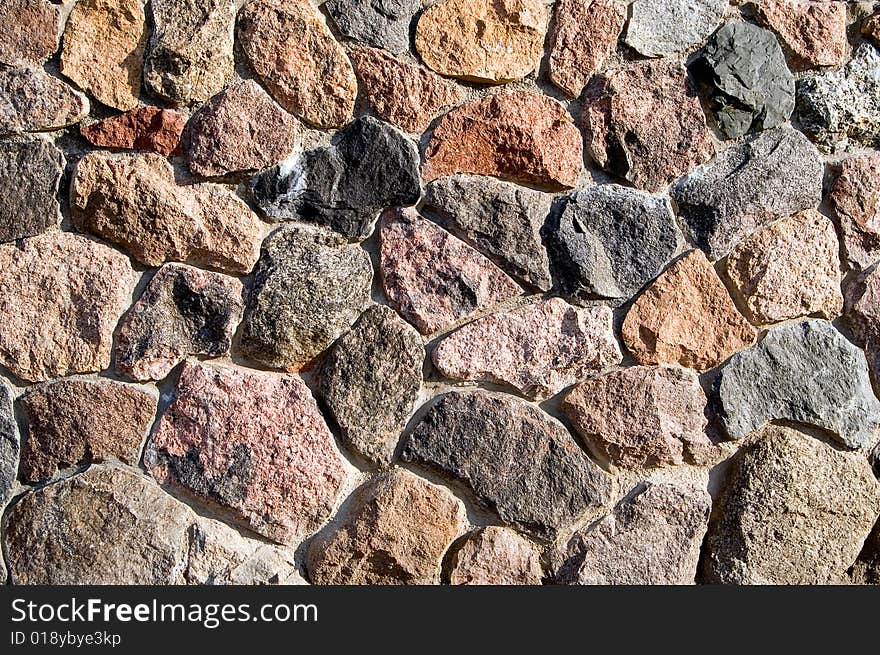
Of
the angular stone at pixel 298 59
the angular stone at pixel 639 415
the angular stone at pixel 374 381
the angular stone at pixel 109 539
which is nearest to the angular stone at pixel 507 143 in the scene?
the angular stone at pixel 298 59

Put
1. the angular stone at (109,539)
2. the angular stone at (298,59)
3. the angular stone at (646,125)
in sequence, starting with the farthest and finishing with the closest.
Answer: the angular stone at (646,125) → the angular stone at (298,59) → the angular stone at (109,539)

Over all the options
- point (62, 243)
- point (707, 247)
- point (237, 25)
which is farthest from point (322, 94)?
point (707, 247)

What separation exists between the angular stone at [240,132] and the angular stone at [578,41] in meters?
0.58

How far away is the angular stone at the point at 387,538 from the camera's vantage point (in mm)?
1787

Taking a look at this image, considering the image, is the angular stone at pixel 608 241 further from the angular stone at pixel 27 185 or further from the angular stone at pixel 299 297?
the angular stone at pixel 27 185

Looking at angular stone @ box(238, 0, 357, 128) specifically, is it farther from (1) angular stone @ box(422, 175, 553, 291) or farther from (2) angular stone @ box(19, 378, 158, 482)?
(2) angular stone @ box(19, 378, 158, 482)

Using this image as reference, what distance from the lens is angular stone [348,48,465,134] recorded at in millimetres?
1855

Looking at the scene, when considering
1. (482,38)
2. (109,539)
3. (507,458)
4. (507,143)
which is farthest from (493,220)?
(109,539)

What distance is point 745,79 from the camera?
1960 mm

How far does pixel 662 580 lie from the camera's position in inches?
74.1

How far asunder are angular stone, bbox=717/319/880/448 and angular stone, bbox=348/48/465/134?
839 mm

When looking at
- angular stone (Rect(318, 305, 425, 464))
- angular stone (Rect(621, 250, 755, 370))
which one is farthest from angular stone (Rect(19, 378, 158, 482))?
angular stone (Rect(621, 250, 755, 370))

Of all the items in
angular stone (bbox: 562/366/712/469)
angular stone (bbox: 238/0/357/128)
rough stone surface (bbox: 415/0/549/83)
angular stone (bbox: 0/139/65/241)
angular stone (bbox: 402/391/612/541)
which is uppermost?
rough stone surface (bbox: 415/0/549/83)

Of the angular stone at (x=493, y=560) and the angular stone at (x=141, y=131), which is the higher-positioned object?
the angular stone at (x=141, y=131)
